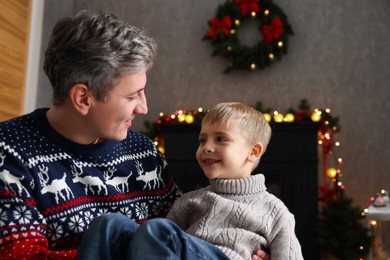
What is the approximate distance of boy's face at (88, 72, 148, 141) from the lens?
1.33 meters

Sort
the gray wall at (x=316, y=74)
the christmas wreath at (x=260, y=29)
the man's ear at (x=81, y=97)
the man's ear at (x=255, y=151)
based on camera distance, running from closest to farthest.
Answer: the man's ear at (x=81, y=97), the man's ear at (x=255, y=151), the gray wall at (x=316, y=74), the christmas wreath at (x=260, y=29)

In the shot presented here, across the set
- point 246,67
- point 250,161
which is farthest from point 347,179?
point 250,161

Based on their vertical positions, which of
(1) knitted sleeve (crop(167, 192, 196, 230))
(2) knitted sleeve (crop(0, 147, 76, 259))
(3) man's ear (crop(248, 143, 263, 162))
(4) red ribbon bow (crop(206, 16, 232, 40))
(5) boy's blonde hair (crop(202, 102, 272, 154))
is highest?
(4) red ribbon bow (crop(206, 16, 232, 40))

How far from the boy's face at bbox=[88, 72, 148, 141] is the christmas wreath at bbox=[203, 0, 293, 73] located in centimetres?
282

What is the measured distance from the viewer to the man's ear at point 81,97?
1312mm

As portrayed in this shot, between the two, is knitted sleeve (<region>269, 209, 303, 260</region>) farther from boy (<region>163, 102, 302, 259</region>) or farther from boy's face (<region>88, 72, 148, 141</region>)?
boy's face (<region>88, 72, 148, 141</region>)

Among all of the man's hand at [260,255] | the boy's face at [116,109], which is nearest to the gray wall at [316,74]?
the man's hand at [260,255]

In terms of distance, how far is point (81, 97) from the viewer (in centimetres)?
132

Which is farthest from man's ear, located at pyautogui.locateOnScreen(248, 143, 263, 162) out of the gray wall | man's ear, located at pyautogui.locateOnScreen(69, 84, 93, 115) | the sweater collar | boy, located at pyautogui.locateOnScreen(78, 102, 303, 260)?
the gray wall

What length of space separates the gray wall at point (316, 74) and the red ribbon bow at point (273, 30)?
153 millimetres

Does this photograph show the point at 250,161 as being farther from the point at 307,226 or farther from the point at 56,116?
the point at 307,226

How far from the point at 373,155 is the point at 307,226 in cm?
82

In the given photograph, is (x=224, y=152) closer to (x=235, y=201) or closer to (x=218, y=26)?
(x=235, y=201)

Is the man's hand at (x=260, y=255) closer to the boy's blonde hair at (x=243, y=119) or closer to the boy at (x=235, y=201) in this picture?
the boy at (x=235, y=201)
